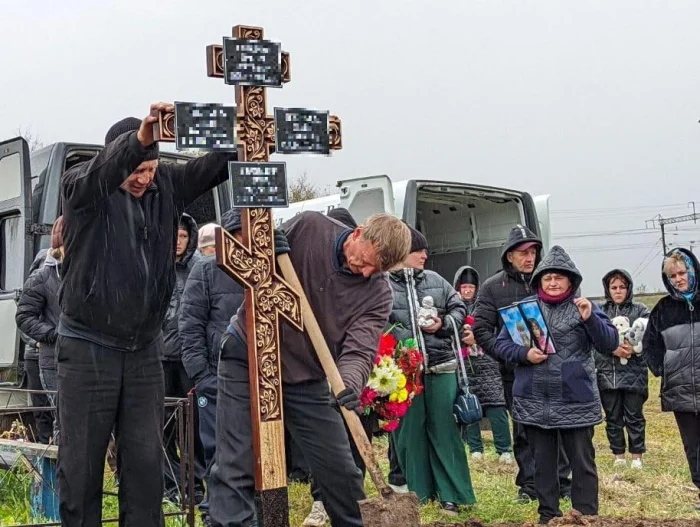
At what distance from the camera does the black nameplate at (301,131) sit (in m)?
4.43

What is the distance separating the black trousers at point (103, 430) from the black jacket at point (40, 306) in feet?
9.18

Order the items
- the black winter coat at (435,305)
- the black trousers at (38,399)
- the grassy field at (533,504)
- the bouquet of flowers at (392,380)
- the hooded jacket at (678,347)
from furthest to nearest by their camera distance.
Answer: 1. the black trousers at (38,399)
2. the black winter coat at (435,305)
3. the hooded jacket at (678,347)
4. the grassy field at (533,504)
5. the bouquet of flowers at (392,380)

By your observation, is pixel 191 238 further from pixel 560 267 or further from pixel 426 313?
pixel 560 267

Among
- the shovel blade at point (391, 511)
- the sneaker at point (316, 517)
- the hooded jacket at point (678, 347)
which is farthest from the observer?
the hooded jacket at point (678, 347)

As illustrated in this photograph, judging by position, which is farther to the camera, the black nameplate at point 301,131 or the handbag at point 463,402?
the handbag at point 463,402

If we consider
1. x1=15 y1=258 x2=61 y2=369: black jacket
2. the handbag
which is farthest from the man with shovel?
x1=15 y1=258 x2=61 y2=369: black jacket

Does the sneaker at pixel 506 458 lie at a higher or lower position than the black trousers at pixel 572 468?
lower

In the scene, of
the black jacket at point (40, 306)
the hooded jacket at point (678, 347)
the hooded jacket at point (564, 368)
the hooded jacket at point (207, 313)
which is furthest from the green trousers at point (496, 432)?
the black jacket at point (40, 306)

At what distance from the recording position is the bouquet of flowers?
6137 millimetres

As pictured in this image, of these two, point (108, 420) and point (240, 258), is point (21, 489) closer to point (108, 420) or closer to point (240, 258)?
point (108, 420)

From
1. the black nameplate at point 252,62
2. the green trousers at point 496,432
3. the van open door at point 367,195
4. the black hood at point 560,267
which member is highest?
the van open door at point 367,195

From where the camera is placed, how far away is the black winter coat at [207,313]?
642 centimetres

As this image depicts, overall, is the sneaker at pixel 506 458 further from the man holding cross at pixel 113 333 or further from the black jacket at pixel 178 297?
the man holding cross at pixel 113 333

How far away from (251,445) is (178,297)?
2.92 meters
